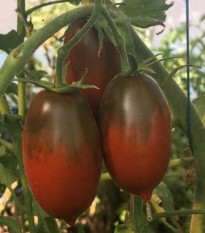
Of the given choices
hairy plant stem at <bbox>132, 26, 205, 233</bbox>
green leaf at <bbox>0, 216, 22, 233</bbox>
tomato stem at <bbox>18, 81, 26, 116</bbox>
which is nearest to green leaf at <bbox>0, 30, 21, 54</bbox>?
tomato stem at <bbox>18, 81, 26, 116</bbox>

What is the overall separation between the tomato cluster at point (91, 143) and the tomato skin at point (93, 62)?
0.05 m

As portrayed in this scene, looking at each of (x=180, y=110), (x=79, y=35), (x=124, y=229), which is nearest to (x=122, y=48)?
(x=79, y=35)

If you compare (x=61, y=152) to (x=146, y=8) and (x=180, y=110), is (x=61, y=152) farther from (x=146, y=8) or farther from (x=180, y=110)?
(x=146, y=8)

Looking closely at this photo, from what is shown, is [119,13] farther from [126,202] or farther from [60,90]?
[126,202]

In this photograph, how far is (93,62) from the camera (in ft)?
2.46

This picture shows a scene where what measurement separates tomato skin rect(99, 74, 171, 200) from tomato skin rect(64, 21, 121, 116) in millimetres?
68

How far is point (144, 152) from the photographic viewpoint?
662 mm

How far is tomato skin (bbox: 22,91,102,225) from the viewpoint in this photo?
64 centimetres

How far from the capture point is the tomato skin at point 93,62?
75cm

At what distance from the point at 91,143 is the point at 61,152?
4 cm

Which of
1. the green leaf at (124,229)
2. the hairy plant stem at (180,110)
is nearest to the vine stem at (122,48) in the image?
the hairy plant stem at (180,110)

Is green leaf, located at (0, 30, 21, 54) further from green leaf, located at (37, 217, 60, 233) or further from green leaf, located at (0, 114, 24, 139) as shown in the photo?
green leaf, located at (37, 217, 60, 233)

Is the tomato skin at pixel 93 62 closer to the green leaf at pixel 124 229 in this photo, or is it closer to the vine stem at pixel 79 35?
the vine stem at pixel 79 35

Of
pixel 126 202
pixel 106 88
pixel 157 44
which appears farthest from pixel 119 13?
pixel 157 44
